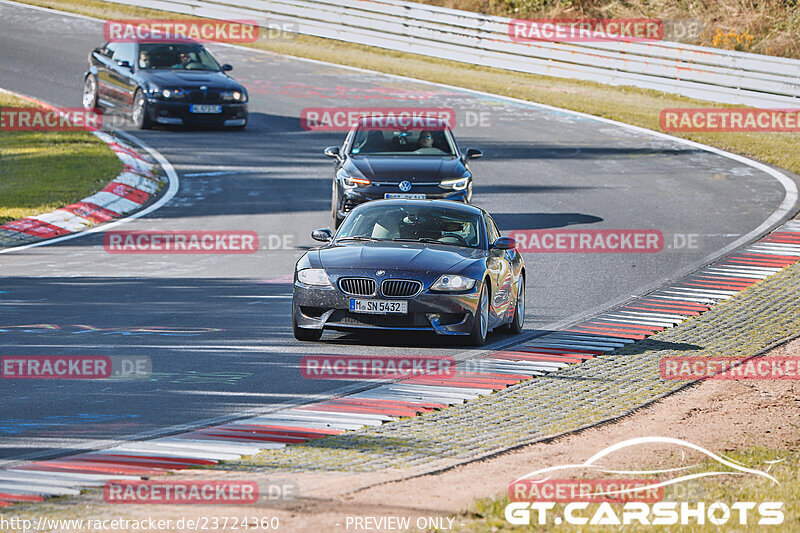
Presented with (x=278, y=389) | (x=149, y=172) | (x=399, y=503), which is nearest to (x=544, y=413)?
(x=278, y=389)

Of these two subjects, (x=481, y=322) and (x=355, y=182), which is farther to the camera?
(x=355, y=182)

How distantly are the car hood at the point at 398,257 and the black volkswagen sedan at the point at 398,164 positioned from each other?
5451 millimetres

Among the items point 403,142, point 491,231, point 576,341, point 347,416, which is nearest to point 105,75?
point 403,142

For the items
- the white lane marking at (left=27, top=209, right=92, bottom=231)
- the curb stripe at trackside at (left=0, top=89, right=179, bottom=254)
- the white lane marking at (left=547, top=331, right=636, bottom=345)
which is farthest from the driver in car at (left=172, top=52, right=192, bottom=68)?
the white lane marking at (left=547, top=331, right=636, bottom=345)

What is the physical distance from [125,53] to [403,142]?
1119cm

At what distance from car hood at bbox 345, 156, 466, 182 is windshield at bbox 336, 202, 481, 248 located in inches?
188

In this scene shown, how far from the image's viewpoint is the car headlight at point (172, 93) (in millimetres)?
27703

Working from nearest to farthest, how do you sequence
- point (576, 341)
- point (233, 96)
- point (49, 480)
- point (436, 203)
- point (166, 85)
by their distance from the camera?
point (49, 480)
point (576, 341)
point (436, 203)
point (166, 85)
point (233, 96)

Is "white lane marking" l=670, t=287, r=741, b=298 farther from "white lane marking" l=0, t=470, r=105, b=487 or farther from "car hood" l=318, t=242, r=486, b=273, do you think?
"white lane marking" l=0, t=470, r=105, b=487

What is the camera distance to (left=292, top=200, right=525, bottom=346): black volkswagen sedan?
12.0 meters

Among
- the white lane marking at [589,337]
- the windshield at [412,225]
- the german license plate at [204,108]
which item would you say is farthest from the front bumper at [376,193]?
the german license plate at [204,108]

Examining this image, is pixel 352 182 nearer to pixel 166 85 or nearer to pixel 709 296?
pixel 709 296

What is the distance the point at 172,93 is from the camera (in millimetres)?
27734

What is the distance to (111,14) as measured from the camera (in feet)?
142
